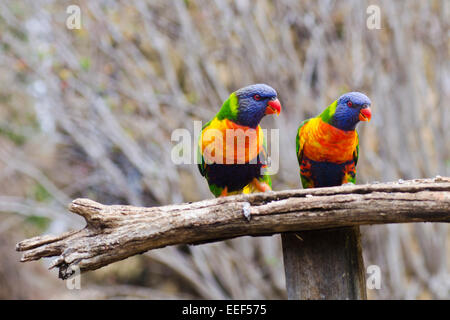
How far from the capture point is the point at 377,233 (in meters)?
5.15

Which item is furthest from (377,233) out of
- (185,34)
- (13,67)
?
(13,67)

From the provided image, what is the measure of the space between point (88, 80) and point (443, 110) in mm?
3874

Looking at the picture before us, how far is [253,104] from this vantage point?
254cm

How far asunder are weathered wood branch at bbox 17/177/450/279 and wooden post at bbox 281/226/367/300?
0.38ft

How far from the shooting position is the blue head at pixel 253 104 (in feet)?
8.34

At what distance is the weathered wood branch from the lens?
1747mm

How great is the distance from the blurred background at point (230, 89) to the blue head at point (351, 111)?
2.26 m

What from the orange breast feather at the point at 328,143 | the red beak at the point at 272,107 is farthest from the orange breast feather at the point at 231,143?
the orange breast feather at the point at 328,143

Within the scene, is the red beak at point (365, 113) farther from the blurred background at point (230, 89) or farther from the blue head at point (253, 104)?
the blurred background at point (230, 89)

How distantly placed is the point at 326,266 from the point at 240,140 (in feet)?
2.86

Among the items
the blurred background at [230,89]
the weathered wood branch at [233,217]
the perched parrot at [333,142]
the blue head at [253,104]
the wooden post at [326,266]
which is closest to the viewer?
the weathered wood branch at [233,217]

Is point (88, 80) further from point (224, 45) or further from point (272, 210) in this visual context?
point (272, 210)

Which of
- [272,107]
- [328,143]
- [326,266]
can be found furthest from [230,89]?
[326,266]

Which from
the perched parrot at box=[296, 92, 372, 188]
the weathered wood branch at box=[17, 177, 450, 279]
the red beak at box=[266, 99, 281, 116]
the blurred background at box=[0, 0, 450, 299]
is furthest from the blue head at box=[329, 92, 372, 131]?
the blurred background at box=[0, 0, 450, 299]
